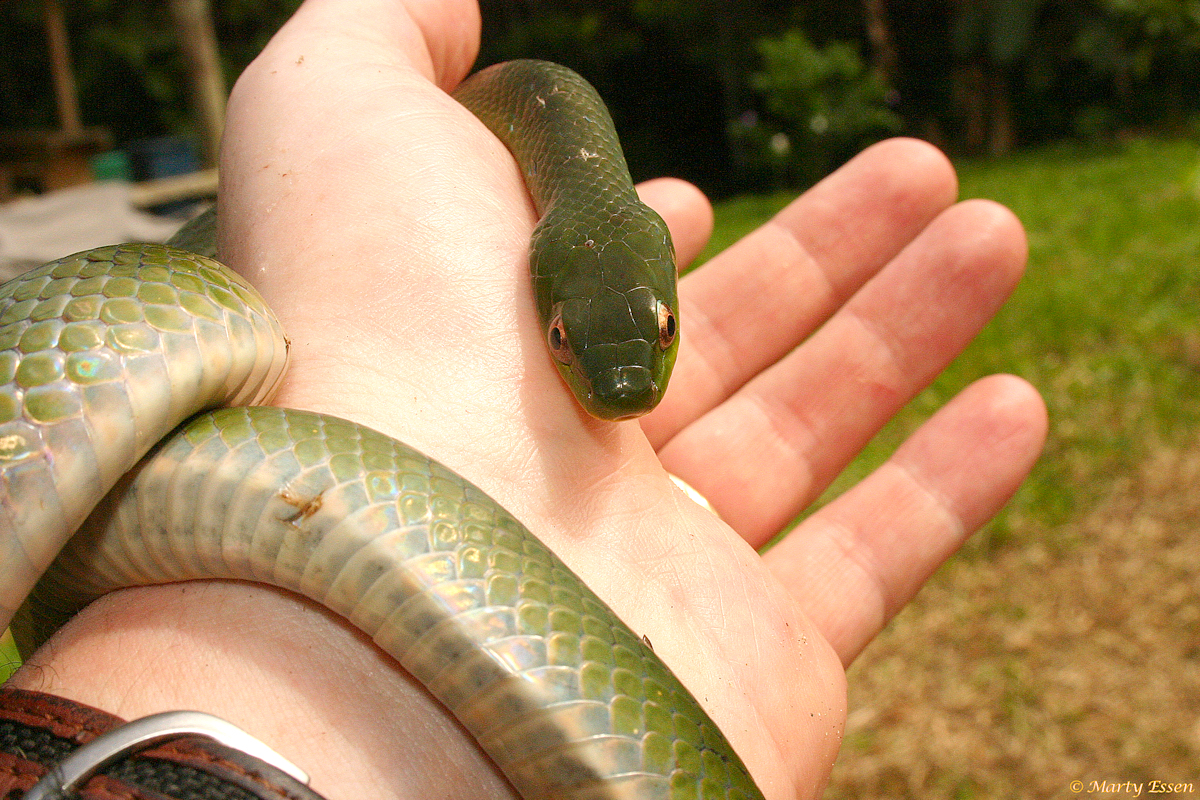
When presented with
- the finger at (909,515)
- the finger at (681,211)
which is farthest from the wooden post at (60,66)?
the finger at (909,515)

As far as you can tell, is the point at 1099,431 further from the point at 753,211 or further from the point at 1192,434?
the point at 753,211

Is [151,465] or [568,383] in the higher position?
[151,465]

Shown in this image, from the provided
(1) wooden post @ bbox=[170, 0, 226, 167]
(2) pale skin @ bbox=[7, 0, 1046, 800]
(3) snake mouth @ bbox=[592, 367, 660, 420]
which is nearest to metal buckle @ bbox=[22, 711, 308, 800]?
(2) pale skin @ bbox=[7, 0, 1046, 800]

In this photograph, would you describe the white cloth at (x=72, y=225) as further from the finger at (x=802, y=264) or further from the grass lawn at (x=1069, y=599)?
the grass lawn at (x=1069, y=599)

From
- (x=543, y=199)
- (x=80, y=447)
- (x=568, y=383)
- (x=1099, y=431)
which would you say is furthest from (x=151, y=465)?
(x=1099, y=431)

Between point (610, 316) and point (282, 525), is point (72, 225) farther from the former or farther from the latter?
point (282, 525)

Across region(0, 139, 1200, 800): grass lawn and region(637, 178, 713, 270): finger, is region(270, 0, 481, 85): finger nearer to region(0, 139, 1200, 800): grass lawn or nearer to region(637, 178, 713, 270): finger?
region(637, 178, 713, 270): finger
